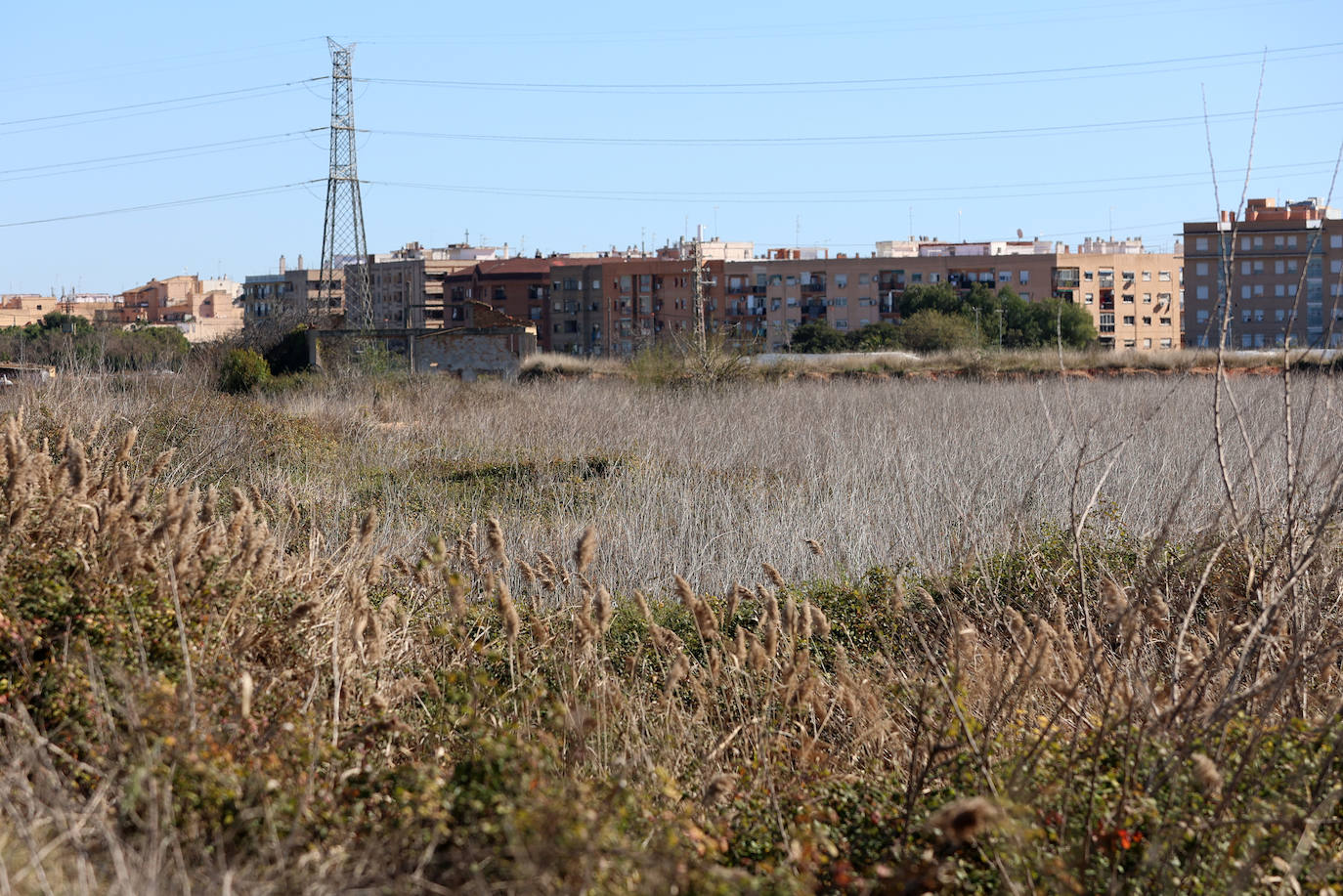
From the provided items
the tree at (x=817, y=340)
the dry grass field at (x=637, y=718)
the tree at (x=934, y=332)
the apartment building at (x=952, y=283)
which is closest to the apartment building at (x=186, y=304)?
the apartment building at (x=952, y=283)

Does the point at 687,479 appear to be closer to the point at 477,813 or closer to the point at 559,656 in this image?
the point at 559,656

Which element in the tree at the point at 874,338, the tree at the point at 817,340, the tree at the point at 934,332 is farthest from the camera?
the tree at the point at 817,340

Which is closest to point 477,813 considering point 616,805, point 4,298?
point 616,805

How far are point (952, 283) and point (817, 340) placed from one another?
2846cm

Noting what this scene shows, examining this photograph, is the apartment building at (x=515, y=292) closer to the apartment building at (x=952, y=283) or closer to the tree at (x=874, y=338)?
the apartment building at (x=952, y=283)

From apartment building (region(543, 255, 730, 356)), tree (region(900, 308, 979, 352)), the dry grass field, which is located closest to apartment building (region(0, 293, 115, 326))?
apartment building (region(543, 255, 730, 356))

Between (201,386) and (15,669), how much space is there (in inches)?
598

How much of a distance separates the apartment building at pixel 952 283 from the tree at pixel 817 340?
20.7 m

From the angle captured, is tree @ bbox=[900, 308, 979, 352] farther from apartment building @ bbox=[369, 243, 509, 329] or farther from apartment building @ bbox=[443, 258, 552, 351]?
apartment building @ bbox=[369, 243, 509, 329]

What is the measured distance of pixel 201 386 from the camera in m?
18.8

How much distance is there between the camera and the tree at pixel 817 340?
6438cm

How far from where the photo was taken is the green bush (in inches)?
1018

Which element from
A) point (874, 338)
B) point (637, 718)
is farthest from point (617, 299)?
point (637, 718)

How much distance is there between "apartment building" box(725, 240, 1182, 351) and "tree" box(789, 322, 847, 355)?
20.7m
